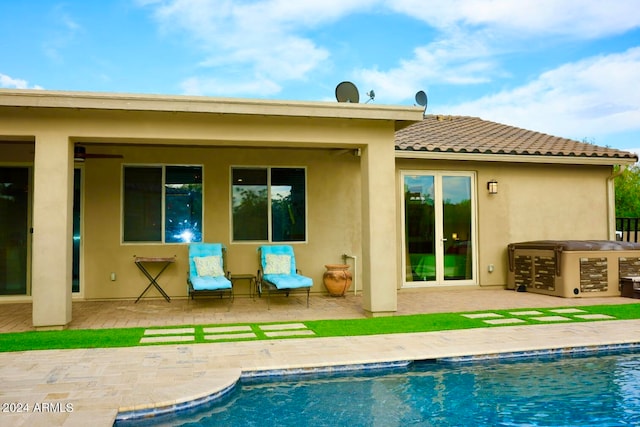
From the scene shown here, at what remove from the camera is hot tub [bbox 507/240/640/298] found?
9961 millimetres

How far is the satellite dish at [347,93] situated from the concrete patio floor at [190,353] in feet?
12.3

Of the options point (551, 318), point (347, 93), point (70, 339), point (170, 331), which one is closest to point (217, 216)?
point (347, 93)

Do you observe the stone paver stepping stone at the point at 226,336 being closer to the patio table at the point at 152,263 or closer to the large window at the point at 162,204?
the patio table at the point at 152,263

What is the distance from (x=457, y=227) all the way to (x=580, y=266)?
2.47 metres

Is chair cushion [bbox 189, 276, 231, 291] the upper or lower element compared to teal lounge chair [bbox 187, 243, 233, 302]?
lower

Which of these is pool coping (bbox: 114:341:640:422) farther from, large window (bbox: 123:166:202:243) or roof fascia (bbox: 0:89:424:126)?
large window (bbox: 123:166:202:243)

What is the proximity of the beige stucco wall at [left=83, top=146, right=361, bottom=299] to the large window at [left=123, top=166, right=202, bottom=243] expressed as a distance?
0.50 feet

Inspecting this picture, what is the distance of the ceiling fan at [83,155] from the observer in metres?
8.89

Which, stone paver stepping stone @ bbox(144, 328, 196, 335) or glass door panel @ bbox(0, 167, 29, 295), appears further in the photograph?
glass door panel @ bbox(0, 167, 29, 295)

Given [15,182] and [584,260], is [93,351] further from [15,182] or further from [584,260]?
[584,260]

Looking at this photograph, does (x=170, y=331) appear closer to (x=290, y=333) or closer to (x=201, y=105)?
(x=290, y=333)

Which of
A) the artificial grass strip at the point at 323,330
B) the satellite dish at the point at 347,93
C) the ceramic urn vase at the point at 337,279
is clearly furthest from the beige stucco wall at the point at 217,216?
the artificial grass strip at the point at 323,330

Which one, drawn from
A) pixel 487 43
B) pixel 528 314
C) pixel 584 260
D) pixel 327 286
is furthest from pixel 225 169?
pixel 487 43

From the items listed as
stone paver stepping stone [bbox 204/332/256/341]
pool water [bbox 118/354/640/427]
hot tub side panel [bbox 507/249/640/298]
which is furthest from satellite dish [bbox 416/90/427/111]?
pool water [bbox 118/354/640/427]
